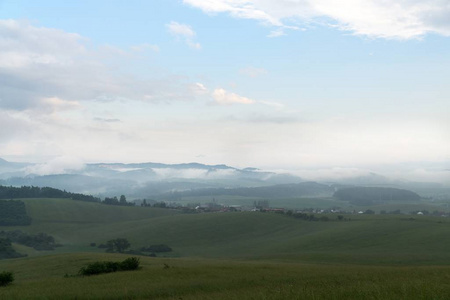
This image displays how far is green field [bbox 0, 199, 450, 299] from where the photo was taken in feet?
86.1

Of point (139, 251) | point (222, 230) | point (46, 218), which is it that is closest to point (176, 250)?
point (139, 251)

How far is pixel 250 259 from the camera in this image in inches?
2972

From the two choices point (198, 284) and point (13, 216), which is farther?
point (13, 216)

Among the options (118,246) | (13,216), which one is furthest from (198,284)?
(13,216)

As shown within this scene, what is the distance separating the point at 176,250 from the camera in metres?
132

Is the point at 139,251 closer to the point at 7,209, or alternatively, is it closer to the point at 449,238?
the point at 449,238

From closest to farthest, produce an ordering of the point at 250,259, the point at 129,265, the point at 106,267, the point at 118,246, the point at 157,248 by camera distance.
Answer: the point at 106,267 < the point at 129,265 < the point at 250,259 < the point at 118,246 < the point at 157,248

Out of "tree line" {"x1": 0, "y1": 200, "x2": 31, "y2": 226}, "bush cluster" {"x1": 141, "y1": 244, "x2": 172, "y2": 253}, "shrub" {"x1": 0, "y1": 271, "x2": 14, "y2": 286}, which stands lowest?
"bush cluster" {"x1": 141, "y1": 244, "x2": 172, "y2": 253}

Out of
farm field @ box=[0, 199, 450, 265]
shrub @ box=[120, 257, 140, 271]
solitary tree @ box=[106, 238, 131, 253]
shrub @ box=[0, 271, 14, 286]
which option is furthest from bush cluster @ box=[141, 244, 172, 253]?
shrub @ box=[0, 271, 14, 286]

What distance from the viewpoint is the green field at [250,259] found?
26234 millimetres

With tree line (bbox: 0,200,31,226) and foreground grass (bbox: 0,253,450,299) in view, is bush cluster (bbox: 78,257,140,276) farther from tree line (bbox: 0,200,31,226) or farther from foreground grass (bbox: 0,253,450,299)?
tree line (bbox: 0,200,31,226)

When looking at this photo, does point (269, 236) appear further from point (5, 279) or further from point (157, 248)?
point (5, 279)

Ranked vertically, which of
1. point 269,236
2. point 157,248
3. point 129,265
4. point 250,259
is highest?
point 129,265

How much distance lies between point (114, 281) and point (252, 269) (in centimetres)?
1344
